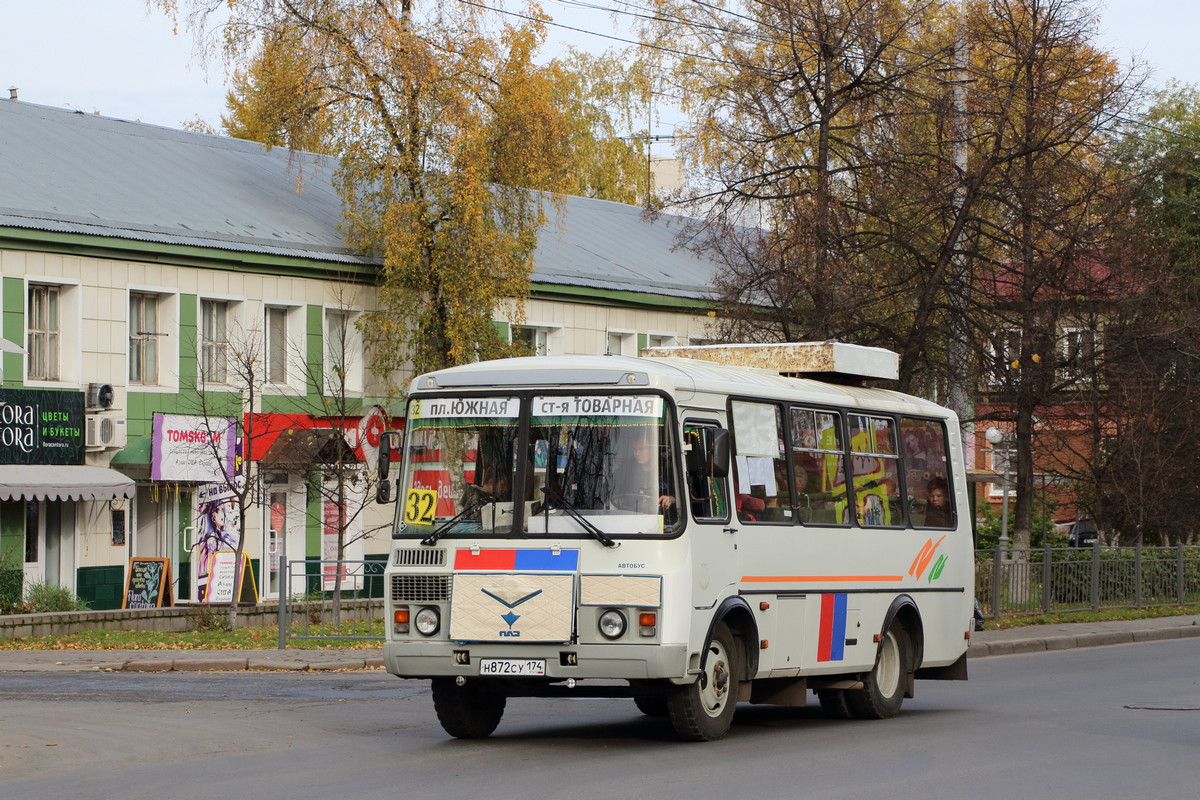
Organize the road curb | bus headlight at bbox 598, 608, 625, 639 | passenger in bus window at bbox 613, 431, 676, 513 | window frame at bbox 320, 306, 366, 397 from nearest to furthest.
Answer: bus headlight at bbox 598, 608, 625, 639, passenger in bus window at bbox 613, 431, 676, 513, the road curb, window frame at bbox 320, 306, 366, 397

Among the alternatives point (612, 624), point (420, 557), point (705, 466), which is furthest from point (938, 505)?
point (420, 557)

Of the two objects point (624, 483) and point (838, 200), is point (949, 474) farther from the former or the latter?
point (838, 200)

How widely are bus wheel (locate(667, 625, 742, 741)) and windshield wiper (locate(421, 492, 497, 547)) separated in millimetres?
1901

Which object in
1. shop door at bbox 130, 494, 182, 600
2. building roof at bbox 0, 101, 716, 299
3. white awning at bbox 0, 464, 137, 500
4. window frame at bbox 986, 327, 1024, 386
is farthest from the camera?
shop door at bbox 130, 494, 182, 600

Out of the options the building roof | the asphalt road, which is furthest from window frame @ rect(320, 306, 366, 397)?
the asphalt road

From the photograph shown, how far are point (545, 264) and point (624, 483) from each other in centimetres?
2617

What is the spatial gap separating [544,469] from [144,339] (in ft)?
62.2

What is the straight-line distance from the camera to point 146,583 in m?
28.8

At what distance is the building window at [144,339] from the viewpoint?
29797mm

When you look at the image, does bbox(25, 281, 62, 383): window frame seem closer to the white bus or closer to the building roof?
the building roof

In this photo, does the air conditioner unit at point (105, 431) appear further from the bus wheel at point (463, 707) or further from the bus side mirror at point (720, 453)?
the bus side mirror at point (720, 453)

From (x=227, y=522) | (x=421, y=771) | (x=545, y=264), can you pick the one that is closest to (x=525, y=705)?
(x=421, y=771)

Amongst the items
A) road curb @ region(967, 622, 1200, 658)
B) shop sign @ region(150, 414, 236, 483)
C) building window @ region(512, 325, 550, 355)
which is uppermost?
building window @ region(512, 325, 550, 355)

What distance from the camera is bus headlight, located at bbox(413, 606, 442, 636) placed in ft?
41.2
